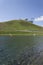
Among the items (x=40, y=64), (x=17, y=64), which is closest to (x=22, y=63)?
(x=17, y=64)

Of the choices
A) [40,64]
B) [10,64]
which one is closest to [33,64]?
[40,64]

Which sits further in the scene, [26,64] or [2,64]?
[2,64]

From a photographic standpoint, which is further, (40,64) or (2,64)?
(2,64)

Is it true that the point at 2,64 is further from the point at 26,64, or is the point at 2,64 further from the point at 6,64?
the point at 26,64

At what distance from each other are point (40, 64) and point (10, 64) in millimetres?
4745

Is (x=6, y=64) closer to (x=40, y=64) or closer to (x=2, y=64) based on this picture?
(x=2, y=64)

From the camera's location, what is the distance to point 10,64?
89.9 feet

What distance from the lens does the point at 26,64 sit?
2658cm

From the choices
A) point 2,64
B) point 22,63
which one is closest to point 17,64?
point 22,63

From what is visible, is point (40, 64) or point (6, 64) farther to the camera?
point (6, 64)

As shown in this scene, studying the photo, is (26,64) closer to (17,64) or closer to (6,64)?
(17,64)

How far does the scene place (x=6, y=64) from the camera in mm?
28125

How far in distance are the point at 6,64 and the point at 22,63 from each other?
258cm

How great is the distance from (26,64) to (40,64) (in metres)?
2.17
